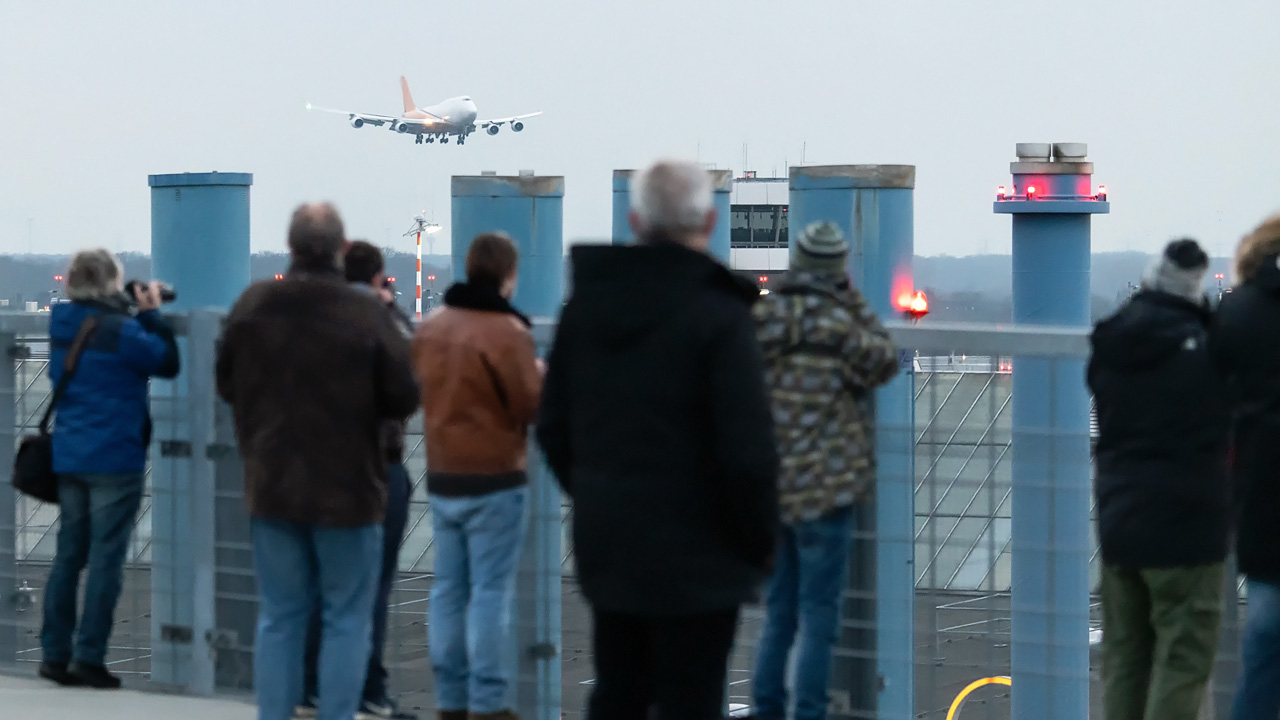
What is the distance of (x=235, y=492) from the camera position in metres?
5.89

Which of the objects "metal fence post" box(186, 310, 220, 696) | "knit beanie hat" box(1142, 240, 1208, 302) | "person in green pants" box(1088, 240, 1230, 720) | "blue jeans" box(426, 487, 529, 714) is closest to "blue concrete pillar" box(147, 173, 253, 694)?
"metal fence post" box(186, 310, 220, 696)

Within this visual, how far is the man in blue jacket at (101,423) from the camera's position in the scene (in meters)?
5.53

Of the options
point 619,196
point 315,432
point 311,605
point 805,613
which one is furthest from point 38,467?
point 619,196

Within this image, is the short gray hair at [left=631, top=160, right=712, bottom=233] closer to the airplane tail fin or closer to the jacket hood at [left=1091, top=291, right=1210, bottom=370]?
the jacket hood at [left=1091, top=291, right=1210, bottom=370]

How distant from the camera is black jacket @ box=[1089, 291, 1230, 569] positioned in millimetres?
4277

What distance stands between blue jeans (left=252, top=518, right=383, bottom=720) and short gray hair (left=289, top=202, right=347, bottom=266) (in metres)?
0.73

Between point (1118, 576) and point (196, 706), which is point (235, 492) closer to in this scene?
point (196, 706)

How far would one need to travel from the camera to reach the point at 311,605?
15.1 ft

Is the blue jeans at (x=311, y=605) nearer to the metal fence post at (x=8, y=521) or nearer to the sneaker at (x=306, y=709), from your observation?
the sneaker at (x=306, y=709)

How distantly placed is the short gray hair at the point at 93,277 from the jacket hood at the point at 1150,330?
3.28 meters

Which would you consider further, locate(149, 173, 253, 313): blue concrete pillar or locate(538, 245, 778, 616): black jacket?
locate(149, 173, 253, 313): blue concrete pillar

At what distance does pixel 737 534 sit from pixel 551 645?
98.2 inches

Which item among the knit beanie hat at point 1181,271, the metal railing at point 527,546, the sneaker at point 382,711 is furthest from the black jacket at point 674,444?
the sneaker at point 382,711

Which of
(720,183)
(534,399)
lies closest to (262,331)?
(534,399)
